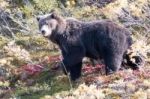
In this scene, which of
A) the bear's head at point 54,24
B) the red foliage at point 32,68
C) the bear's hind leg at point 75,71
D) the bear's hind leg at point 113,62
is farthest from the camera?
the red foliage at point 32,68

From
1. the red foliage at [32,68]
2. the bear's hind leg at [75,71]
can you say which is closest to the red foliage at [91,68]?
the bear's hind leg at [75,71]

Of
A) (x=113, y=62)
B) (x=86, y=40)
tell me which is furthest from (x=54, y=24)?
(x=113, y=62)

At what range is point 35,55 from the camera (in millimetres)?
14289

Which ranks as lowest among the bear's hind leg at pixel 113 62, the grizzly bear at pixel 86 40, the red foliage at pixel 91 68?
the red foliage at pixel 91 68

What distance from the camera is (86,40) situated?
11.0 metres

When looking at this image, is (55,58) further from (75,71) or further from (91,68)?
(75,71)

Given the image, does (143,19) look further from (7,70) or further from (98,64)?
(7,70)

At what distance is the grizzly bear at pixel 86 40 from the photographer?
35.0ft

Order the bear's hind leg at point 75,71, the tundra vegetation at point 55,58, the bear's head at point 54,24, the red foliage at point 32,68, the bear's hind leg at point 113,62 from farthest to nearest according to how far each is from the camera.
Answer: the red foliage at point 32,68
the bear's head at point 54,24
the bear's hind leg at point 75,71
the bear's hind leg at point 113,62
the tundra vegetation at point 55,58

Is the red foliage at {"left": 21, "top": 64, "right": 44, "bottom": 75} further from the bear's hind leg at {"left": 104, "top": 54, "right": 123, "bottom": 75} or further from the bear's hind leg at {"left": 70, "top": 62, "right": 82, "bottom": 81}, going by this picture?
the bear's hind leg at {"left": 104, "top": 54, "right": 123, "bottom": 75}

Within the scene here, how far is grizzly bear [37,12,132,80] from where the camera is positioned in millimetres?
10656

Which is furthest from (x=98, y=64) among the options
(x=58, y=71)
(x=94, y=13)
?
(x=94, y=13)

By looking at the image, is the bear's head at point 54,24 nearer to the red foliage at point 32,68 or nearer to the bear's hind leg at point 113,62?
the bear's hind leg at point 113,62

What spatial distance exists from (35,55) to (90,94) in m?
7.72
